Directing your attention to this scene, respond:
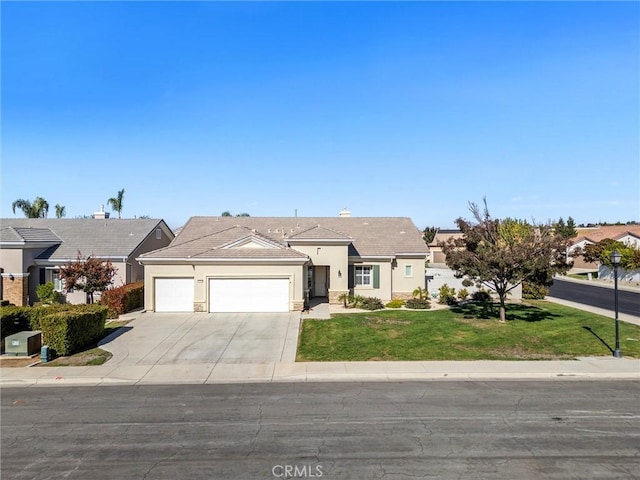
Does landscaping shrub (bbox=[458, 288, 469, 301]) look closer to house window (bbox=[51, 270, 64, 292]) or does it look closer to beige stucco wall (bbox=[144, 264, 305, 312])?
beige stucco wall (bbox=[144, 264, 305, 312])

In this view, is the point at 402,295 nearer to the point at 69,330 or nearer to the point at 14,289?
the point at 69,330

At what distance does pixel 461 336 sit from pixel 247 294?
459 inches

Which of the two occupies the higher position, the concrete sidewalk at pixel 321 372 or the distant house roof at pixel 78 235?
the distant house roof at pixel 78 235

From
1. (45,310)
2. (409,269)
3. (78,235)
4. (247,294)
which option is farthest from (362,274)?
(78,235)

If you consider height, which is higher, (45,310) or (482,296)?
(45,310)

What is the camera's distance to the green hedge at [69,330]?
49.1 ft

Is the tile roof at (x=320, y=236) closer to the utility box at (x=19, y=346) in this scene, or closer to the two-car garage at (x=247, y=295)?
the two-car garage at (x=247, y=295)

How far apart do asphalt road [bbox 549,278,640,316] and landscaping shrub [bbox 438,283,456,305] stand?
919 cm

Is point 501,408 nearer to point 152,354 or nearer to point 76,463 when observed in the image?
point 76,463

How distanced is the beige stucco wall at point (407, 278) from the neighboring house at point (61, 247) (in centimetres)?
1768

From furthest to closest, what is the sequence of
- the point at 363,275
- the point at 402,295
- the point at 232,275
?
the point at 402,295 < the point at 363,275 < the point at 232,275

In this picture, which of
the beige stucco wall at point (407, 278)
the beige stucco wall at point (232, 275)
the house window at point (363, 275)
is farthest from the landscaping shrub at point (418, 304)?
the beige stucco wall at point (232, 275)

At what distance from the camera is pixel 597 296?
30.9 meters

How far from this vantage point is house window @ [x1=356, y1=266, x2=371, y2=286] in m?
26.9
